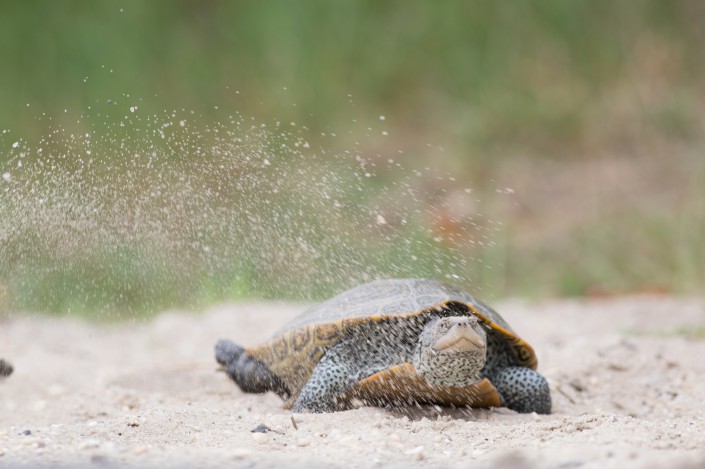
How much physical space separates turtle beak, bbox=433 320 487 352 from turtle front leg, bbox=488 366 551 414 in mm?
500

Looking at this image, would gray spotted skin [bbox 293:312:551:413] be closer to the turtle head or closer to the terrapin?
the terrapin

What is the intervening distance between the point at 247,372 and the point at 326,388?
751 millimetres

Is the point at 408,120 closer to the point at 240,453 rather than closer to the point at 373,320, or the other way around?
the point at 373,320

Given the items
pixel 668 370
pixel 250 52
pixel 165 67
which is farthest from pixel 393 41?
pixel 668 370

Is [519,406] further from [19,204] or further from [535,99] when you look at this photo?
[535,99]

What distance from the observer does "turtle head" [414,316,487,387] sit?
10.8ft

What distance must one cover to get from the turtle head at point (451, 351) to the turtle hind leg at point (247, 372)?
87 centimetres

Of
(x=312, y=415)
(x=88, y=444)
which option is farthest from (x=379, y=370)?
(x=88, y=444)

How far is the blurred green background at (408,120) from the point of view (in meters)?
8.52

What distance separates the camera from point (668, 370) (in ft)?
15.2

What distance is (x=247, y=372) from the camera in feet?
13.8

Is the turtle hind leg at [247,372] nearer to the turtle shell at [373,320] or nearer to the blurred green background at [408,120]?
the turtle shell at [373,320]

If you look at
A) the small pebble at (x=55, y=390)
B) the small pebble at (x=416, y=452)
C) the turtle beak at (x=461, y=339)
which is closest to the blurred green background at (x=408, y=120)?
the small pebble at (x=55, y=390)

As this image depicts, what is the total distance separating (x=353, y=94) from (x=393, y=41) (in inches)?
34.1
